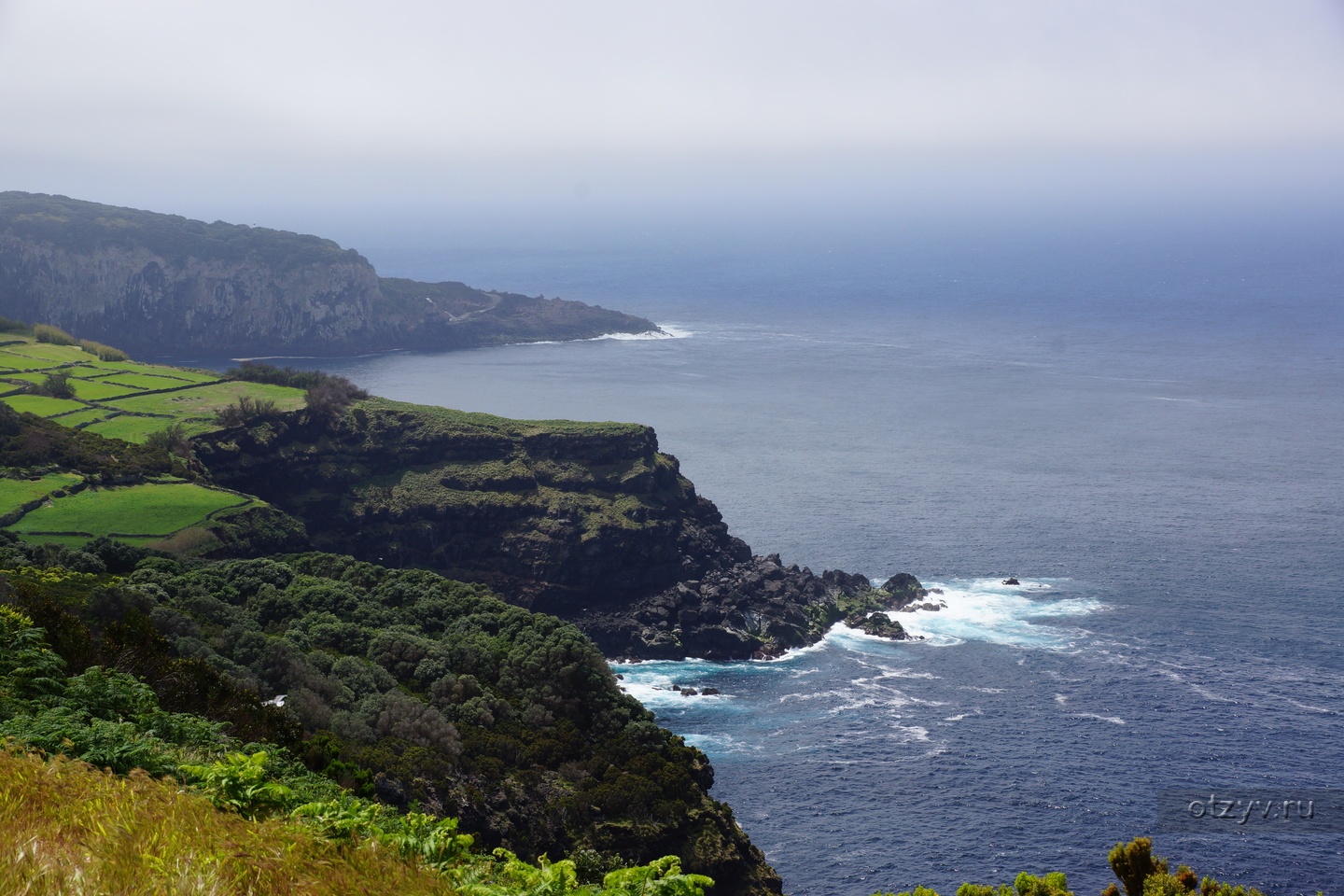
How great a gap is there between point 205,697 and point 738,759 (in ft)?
155

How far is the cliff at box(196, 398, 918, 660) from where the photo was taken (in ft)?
330

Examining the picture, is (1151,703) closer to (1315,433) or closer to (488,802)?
(488,802)

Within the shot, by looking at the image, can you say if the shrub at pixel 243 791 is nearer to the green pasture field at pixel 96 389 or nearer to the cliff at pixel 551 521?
the cliff at pixel 551 521

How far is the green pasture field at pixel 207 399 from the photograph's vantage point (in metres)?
118

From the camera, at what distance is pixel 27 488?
89.4 m

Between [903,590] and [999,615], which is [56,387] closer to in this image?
[903,590]

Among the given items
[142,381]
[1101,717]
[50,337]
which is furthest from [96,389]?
[1101,717]

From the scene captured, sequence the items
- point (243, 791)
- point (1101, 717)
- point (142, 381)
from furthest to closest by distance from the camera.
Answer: point (142, 381) → point (1101, 717) → point (243, 791)

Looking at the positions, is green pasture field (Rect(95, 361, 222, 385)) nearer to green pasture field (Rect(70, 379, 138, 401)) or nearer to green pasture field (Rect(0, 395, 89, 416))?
green pasture field (Rect(70, 379, 138, 401))

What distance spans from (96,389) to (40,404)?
1098 centimetres

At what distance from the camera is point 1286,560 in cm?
10806

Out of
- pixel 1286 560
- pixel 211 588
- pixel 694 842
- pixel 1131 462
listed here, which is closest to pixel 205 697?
pixel 694 842

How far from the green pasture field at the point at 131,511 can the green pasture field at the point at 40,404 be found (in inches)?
952

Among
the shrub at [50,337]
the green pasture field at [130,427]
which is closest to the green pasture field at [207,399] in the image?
the green pasture field at [130,427]
